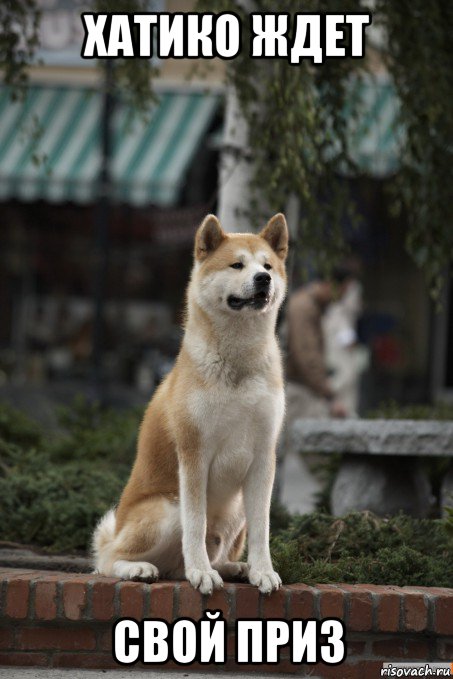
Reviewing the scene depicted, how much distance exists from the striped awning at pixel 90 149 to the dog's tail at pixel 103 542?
28.6ft

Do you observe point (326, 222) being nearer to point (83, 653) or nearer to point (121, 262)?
point (83, 653)

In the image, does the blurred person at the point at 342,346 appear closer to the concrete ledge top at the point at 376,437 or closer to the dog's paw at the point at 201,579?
the concrete ledge top at the point at 376,437

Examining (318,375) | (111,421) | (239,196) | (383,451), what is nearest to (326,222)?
(239,196)

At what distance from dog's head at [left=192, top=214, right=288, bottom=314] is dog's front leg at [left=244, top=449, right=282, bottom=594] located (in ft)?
1.91

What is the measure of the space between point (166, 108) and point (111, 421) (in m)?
6.33

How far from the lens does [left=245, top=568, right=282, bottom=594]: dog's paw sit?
422cm

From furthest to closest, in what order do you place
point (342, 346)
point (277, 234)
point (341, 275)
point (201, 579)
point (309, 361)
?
point (342, 346) < point (341, 275) < point (309, 361) < point (277, 234) < point (201, 579)

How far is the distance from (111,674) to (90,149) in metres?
10.2

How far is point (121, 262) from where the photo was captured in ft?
50.2

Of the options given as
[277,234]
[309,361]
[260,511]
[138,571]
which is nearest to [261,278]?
[277,234]

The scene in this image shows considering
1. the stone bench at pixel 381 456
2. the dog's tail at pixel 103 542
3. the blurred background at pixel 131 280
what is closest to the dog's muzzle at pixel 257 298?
the dog's tail at pixel 103 542

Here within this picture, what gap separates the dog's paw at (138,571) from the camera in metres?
4.32

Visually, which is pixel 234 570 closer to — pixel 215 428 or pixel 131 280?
pixel 215 428

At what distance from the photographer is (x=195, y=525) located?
4.14 metres
